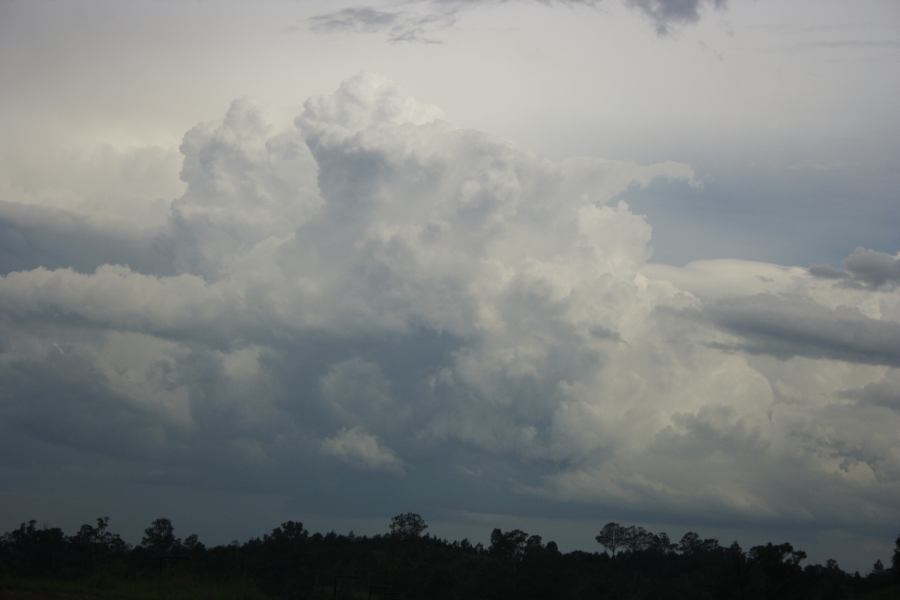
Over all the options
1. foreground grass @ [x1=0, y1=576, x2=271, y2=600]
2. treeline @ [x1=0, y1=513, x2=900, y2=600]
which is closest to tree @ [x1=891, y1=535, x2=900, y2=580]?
treeline @ [x1=0, y1=513, x2=900, y2=600]

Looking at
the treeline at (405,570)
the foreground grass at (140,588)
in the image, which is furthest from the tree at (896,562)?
the foreground grass at (140,588)

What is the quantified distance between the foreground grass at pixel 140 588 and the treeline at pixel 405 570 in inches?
37.9

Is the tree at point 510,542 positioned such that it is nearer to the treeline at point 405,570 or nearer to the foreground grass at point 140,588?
the treeline at point 405,570

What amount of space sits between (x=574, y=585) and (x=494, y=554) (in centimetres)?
2967

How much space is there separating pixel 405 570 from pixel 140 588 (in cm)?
5574

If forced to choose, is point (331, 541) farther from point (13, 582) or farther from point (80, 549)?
point (13, 582)

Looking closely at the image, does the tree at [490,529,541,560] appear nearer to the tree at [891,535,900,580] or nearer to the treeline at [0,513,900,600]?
the treeline at [0,513,900,600]

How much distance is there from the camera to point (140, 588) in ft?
157

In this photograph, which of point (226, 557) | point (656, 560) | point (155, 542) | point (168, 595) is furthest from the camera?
point (656, 560)

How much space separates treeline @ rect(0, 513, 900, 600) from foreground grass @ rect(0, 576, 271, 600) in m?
0.96

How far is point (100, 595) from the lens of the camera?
44719 mm

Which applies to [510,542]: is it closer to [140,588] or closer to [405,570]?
[405,570]

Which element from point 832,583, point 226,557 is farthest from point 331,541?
point 832,583

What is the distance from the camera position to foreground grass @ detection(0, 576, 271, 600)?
142 feet
